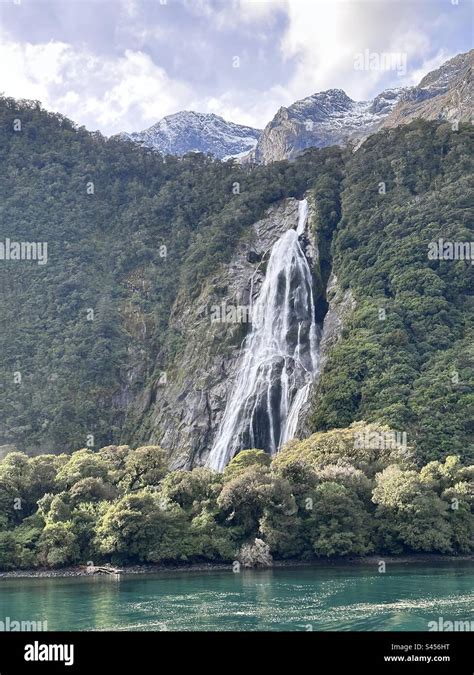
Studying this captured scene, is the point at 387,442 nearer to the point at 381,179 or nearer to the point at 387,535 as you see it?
the point at 387,535

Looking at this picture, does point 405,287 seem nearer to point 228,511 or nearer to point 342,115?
point 228,511

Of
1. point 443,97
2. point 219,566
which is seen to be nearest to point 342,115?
point 443,97

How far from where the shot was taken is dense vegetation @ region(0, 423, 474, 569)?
35.2m

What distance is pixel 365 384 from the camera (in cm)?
5056

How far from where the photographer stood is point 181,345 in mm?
65750

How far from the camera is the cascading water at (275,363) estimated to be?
51938mm

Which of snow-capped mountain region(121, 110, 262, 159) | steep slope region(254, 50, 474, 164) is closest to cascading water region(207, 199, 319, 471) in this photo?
steep slope region(254, 50, 474, 164)

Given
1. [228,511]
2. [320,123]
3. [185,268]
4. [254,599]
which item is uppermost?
[320,123]

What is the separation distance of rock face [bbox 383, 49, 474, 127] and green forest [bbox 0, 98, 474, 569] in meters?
18.8

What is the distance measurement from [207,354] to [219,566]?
27.6 metres

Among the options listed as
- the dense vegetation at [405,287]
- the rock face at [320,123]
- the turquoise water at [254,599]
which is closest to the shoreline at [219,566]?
the turquoise water at [254,599]

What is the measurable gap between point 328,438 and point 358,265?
21.4 meters
